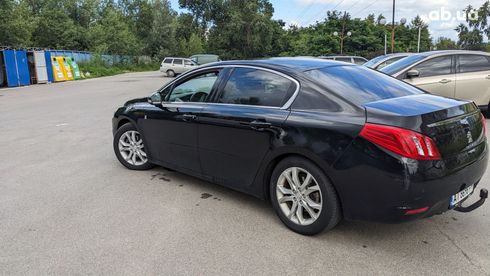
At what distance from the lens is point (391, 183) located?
2.95 metres

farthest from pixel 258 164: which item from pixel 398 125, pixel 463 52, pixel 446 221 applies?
pixel 463 52

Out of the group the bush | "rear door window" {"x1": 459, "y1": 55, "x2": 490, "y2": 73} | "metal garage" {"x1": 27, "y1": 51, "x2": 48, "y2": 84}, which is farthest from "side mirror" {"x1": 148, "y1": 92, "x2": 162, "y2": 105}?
the bush

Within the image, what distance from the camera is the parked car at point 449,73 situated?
850 centimetres

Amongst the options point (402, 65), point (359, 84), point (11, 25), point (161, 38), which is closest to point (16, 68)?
point (11, 25)

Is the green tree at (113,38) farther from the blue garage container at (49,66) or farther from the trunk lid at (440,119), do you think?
the trunk lid at (440,119)

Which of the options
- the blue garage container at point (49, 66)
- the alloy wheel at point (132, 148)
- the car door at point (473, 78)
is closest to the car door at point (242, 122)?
the alloy wheel at point (132, 148)

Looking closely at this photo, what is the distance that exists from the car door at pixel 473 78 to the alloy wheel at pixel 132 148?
684 cm

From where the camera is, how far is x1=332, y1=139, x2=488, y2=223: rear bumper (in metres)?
2.91

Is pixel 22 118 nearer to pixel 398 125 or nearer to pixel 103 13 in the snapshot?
pixel 398 125

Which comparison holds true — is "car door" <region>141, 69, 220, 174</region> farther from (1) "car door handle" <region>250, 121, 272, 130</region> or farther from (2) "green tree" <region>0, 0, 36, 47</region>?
(2) "green tree" <region>0, 0, 36, 47</region>

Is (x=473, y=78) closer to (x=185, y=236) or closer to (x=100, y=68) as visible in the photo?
(x=185, y=236)

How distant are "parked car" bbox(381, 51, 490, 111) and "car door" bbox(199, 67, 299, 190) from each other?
5373mm

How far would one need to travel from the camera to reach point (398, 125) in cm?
296

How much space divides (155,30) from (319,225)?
193 ft
